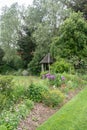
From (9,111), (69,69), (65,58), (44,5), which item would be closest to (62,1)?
(44,5)

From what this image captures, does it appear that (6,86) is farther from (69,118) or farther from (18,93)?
(69,118)

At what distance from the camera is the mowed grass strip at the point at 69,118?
6.14 metres

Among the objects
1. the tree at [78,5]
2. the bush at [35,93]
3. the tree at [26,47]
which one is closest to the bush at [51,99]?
the bush at [35,93]

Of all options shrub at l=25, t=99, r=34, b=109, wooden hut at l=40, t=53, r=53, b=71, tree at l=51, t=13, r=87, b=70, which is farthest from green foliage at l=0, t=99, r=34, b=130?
wooden hut at l=40, t=53, r=53, b=71

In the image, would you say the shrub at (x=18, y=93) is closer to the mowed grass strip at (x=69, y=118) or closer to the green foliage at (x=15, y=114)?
the green foliage at (x=15, y=114)

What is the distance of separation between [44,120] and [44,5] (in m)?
22.4

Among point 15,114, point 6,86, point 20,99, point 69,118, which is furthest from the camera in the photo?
point 20,99

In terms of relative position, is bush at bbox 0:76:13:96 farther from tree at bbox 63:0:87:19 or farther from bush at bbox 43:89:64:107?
tree at bbox 63:0:87:19

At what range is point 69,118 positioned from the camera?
6.84 meters

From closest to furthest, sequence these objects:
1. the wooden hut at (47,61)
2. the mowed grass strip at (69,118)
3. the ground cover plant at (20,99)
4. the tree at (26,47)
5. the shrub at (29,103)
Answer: the ground cover plant at (20,99) → the mowed grass strip at (69,118) → the shrub at (29,103) → the wooden hut at (47,61) → the tree at (26,47)

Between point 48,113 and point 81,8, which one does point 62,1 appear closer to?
point 81,8

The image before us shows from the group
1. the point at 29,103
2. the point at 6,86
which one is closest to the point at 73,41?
the point at 29,103

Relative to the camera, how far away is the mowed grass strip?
20.1 feet

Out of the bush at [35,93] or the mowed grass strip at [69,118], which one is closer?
the mowed grass strip at [69,118]
